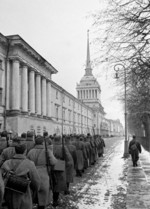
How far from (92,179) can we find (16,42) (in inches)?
873

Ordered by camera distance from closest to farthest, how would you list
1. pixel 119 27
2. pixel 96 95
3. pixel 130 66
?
pixel 119 27
pixel 130 66
pixel 96 95

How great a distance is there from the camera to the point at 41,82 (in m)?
42.7

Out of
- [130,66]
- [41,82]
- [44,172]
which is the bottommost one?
[44,172]

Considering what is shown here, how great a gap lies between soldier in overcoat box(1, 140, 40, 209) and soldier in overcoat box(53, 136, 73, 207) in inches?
101

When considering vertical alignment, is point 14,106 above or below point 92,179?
above

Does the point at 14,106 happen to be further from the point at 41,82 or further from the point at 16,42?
the point at 41,82

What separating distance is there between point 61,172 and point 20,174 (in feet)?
10.5

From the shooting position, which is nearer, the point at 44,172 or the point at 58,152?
the point at 44,172

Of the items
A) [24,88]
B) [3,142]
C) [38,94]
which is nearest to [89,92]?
[38,94]

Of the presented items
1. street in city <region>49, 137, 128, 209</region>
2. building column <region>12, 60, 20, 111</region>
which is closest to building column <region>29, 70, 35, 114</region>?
building column <region>12, 60, 20, 111</region>

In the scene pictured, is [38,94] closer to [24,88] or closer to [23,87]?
[24,88]

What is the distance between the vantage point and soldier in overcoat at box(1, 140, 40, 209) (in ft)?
16.1

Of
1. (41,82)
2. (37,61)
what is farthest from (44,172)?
(41,82)

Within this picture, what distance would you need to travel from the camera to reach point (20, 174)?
491 centimetres
